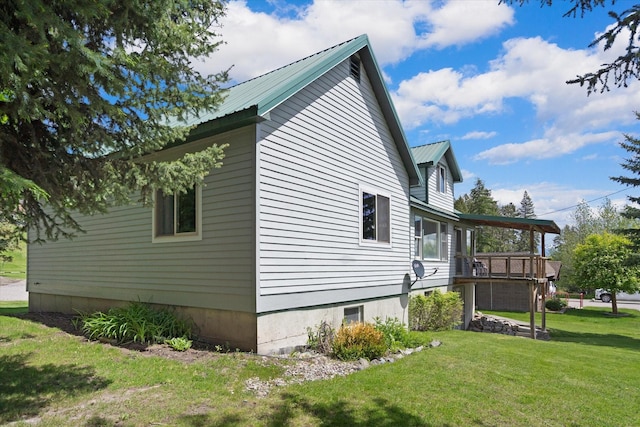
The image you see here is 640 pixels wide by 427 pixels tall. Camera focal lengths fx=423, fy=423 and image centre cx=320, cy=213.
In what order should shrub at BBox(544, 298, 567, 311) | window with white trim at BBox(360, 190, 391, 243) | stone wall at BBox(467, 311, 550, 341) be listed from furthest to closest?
shrub at BBox(544, 298, 567, 311), stone wall at BBox(467, 311, 550, 341), window with white trim at BBox(360, 190, 391, 243)

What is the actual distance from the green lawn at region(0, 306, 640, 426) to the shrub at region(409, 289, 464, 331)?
18.3ft

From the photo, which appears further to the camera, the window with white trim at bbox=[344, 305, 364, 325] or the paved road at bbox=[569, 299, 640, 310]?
the paved road at bbox=[569, 299, 640, 310]

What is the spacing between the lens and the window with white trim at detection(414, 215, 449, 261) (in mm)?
15586

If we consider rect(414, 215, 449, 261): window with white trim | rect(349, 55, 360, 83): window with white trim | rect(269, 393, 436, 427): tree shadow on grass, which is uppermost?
rect(349, 55, 360, 83): window with white trim

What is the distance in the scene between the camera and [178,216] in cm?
910

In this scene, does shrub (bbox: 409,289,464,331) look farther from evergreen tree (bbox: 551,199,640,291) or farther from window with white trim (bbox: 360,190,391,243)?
evergreen tree (bbox: 551,199,640,291)

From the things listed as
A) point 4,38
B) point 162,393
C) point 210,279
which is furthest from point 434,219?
point 4,38

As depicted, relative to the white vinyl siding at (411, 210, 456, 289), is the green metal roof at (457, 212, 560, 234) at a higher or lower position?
higher

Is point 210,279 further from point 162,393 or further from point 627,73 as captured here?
point 627,73

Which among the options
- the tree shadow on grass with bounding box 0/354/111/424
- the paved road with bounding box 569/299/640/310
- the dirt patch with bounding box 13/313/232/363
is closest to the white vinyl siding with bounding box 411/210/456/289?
the dirt patch with bounding box 13/313/232/363

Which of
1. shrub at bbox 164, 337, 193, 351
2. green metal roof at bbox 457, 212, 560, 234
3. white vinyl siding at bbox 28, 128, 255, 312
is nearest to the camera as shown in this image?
shrub at bbox 164, 337, 193, 351

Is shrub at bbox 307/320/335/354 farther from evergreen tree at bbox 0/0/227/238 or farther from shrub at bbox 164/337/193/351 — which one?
evergreen tree at bbox 0/0/227/238

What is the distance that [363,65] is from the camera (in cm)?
1170

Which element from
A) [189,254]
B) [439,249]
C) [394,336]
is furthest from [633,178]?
[189,254]
